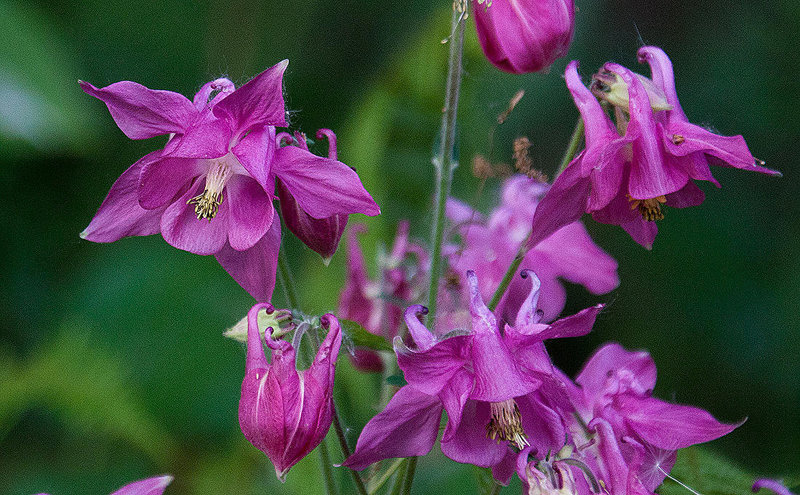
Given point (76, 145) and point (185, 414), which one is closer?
point (76, 145)

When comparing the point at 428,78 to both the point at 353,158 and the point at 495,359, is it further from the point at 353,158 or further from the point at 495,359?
the point at 495,359

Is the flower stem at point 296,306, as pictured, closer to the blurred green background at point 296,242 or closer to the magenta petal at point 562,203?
the magenta petal at point 562,203

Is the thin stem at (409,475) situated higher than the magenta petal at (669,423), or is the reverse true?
the thin stem at (409,475)

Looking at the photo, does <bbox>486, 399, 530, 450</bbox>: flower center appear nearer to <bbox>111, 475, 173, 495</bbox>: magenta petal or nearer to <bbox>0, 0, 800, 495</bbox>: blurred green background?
<bbox>111, 475, 173, 495</bbox>: magenta petal

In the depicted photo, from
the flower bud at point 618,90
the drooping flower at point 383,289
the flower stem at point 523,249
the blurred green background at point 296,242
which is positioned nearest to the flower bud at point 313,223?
the flower stem at point 523,249

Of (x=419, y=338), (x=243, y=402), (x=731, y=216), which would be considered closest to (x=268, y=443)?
(x=243, y=402)

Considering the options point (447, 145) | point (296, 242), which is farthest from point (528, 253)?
point (296, 242)

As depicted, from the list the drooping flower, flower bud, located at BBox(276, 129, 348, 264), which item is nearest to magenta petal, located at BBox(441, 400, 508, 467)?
flower bud, located at BBox(276, 129, 348, 264)
